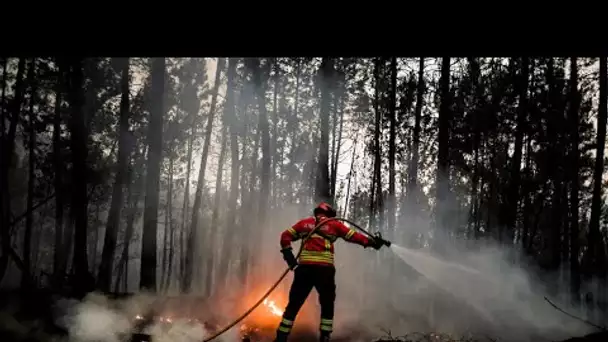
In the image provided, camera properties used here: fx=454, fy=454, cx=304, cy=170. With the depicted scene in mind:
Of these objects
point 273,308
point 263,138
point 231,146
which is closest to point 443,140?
point 273,308

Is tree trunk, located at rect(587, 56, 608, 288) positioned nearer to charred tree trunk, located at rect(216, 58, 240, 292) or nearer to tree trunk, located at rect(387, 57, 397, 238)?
tree trunk, located at rect(387, 57, 397, 238)

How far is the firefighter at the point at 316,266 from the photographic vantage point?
6570 millimetres

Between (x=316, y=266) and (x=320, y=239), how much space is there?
40 cm

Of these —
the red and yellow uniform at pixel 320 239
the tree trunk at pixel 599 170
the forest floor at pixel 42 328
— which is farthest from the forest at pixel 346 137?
the red and yellow uniform at pixel 320 239

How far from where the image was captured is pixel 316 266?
666 centimetres

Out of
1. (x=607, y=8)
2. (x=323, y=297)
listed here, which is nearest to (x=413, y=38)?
(x=607, y=8)

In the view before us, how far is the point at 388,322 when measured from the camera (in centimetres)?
1098

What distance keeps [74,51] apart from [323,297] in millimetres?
4662

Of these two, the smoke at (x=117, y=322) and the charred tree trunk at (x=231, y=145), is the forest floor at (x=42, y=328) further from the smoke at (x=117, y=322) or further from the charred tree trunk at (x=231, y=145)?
the charred tree trunk at (x=231, y=145)

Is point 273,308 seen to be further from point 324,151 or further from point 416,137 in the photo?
point 416,137

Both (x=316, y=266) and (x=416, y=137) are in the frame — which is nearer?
(x=316, y=266)

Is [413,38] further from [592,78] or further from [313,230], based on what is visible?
[592,78]

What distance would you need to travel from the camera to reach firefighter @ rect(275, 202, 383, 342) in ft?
21.6

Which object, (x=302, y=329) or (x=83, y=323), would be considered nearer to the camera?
(x=83, y=323)
